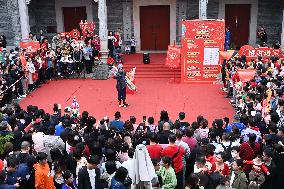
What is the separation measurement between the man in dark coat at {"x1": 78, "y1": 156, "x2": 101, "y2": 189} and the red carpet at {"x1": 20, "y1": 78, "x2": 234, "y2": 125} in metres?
7.93

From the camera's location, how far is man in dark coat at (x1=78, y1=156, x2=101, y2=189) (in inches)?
318

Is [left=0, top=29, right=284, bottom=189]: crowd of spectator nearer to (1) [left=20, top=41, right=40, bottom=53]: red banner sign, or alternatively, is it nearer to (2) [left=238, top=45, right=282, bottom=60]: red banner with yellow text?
(2) [left=238, top=45, right=282, bottom=60]: red banner with yellow text

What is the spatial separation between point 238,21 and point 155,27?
4.73m

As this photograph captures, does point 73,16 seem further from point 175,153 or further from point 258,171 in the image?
point 258,171

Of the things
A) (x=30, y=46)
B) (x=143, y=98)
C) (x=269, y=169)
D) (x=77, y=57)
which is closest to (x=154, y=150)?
(x=269, y=169)

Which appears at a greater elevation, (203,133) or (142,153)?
(142,153)

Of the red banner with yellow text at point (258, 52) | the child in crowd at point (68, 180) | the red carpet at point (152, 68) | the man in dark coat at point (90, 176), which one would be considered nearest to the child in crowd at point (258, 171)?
the man in dark coat at point (90, 176)

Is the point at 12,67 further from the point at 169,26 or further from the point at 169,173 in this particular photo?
the point at 169,173

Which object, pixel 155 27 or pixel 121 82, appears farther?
pixel 155 27

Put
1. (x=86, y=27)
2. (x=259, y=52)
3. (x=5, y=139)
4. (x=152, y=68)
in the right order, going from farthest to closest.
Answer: (x=86, y=27), (x=152, y=68), (x=259, y=52), (x=5, y=139)

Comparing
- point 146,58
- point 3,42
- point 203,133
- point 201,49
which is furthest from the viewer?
point 3,42

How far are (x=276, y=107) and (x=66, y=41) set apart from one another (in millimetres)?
12125

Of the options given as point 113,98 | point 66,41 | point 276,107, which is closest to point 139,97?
point 113,98

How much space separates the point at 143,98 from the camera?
18234mm
